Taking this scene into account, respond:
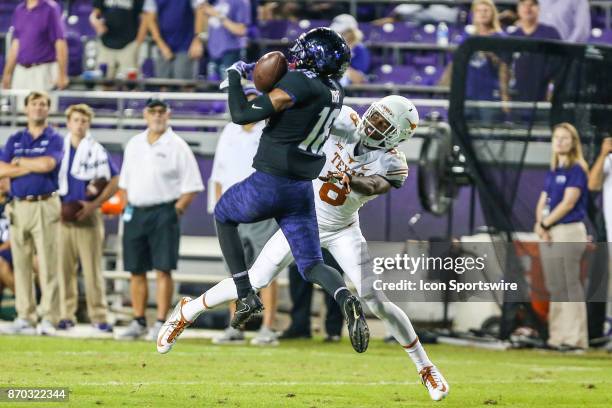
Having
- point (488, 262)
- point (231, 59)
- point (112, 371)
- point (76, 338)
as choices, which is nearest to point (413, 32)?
point (231, 59)

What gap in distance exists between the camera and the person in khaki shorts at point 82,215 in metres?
11.9

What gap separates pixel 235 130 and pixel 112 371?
3.22m

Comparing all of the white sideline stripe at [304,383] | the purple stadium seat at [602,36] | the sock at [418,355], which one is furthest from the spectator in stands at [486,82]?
the sock at [418,355]

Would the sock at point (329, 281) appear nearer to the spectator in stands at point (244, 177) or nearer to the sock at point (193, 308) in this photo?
the sock at point (193, 308)

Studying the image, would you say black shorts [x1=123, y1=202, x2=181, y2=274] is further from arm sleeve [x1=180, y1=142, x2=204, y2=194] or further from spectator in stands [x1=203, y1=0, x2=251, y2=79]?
spectator in stands [x1=203, y1=0, x2=251, y2=79]

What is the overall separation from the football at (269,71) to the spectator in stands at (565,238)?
489 centimetres

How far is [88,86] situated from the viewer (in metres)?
14.8

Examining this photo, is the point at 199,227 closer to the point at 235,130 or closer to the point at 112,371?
the point at 235,130

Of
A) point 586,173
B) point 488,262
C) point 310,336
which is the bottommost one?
point 310,336

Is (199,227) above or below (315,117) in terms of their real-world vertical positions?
below

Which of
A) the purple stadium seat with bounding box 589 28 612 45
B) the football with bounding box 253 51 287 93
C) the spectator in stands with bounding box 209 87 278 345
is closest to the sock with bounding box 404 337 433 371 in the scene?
the football with bounding box 253 51 287 93

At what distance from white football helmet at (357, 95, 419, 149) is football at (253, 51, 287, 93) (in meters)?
0.86

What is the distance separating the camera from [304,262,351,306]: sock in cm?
712

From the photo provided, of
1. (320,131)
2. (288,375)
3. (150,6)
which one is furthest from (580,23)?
(320,131)
